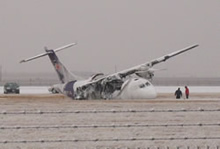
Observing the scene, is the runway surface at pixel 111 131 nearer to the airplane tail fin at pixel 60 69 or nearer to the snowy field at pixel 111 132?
the snowy field at pixel 111 132

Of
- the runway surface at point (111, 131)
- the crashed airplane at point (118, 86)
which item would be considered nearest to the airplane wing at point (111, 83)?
the crashed airplane at point (118, 86)

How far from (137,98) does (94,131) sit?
33.0 m

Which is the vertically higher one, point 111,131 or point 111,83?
point 111,83

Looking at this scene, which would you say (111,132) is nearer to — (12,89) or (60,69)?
(60,69)

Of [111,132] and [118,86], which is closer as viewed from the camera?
[111,132]

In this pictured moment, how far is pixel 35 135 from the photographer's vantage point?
68.1 ft

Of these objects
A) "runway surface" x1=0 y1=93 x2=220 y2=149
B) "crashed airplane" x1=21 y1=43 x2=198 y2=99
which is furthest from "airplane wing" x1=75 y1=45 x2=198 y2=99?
"runway surface" x1=0 y1=93 x2=220 y2=149

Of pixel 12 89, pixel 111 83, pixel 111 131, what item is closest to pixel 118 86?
pixel 111 83

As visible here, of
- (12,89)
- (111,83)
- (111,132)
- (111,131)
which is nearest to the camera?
(111,132)

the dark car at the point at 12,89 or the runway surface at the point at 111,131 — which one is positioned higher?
the dark car at the point at 12,89

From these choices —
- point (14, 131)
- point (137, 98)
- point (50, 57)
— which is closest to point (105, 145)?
point (14, 131)

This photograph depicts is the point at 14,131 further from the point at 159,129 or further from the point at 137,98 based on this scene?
the point at 137,98

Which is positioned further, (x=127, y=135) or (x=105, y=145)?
(x=127, y=135)

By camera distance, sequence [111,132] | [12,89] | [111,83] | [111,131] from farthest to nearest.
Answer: [12,89], [111,83], [111,131], [111,132]
